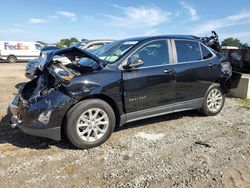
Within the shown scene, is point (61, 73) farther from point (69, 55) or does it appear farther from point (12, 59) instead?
point (12, 59)

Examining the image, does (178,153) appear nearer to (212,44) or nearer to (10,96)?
(212,44)

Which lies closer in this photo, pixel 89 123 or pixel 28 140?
pixel 89 123

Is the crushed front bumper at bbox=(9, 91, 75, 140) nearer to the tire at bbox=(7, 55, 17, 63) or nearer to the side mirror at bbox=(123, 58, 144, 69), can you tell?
the side mirror at bbox=(123, 58, 144, 69)

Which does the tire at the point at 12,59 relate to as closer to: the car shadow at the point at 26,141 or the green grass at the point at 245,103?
the car shadow at the point at 26,141

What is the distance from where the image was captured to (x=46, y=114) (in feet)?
13.5

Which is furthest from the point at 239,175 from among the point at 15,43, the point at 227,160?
the point at 15,43

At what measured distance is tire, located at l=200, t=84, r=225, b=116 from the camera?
6039 mm

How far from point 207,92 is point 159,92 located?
4.62ft

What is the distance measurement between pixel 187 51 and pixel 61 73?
2578mm

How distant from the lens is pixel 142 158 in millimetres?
4129

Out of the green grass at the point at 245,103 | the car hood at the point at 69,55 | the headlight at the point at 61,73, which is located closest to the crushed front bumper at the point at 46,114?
the headlight at the point at 61,73

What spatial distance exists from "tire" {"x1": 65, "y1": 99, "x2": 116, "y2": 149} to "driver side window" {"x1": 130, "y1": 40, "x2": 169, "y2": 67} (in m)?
1.04

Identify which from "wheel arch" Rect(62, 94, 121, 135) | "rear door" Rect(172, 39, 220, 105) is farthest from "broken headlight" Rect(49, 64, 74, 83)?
"rear door" Rect(172, 39, 220, 105)

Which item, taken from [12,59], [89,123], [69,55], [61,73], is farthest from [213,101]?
[12,59]
